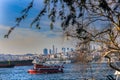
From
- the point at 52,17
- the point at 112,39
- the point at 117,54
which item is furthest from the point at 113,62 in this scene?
the point at 52,17

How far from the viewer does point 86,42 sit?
18.5 m

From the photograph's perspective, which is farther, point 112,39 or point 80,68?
point 80,68

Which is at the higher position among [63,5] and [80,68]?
[63,5]

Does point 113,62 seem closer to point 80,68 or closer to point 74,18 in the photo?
point 80,68

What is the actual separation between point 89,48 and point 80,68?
99.4 inches

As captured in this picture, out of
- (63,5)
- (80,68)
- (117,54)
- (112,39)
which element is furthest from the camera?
(80,68)

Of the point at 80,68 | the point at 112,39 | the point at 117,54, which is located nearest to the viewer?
the point at 112,39

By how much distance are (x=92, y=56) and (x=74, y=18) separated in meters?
11.2

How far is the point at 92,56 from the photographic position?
2052 centimetres

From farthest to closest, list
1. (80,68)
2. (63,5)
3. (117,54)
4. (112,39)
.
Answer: (80,68) < (117,54) < (112,39) < (63,5)

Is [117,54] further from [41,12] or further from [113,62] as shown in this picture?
[41,12]

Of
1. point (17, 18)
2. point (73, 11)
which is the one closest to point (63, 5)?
point (73, 11)

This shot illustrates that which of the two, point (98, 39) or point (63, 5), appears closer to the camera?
point (63, 5)

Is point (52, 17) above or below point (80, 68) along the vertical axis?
above
